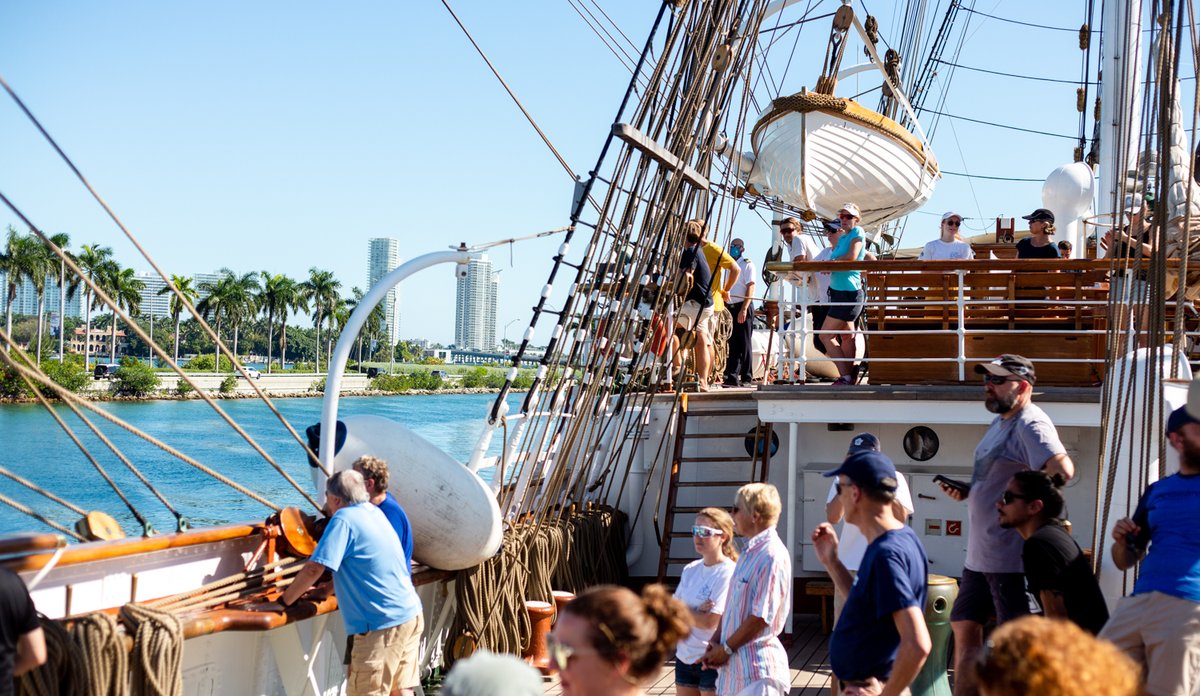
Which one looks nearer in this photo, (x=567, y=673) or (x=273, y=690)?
(x=567, y=673)

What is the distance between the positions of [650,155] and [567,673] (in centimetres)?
624

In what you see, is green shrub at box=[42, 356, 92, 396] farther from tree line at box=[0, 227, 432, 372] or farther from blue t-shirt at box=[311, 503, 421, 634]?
blue t-shirt at box=[311, 503, 421, 634]

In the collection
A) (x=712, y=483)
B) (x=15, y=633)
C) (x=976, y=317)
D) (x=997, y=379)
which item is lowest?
(x=712, y=483)

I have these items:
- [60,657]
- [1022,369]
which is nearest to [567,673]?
[60,657]

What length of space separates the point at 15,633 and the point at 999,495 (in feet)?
11.3

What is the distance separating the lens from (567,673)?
2.07 m

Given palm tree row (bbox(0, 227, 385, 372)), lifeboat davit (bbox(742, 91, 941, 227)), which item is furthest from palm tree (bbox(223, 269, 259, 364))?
lifeboat davit (bbox(742, 91, 941, 227))

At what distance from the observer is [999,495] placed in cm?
439

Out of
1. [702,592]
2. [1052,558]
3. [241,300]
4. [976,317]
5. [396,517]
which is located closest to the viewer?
[1052,558]

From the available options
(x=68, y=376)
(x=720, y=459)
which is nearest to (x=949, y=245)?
(x=720, y=459)

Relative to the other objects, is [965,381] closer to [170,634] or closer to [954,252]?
[954,252]

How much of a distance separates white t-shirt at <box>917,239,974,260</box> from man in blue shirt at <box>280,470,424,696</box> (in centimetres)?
611

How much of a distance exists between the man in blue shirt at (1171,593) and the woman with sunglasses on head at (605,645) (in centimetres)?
191

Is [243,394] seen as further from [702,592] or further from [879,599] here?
[879,599]
